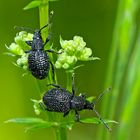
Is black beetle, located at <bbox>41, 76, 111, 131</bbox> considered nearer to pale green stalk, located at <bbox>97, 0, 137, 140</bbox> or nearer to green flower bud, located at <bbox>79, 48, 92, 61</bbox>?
pale green stalk, located at <bbox>97, 0, 137, 140</bbox>

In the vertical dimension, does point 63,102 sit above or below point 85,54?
below

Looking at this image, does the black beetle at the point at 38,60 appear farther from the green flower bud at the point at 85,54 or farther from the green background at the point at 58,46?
the green background at the point at 58,46

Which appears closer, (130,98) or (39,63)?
(39,63)

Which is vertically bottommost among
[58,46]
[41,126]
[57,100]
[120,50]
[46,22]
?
[41,126]

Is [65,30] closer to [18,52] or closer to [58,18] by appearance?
[58,18]

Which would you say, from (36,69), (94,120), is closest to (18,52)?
(36,69)

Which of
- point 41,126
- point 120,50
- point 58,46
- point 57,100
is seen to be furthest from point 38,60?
point 58,46

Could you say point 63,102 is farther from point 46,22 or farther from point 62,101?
point 46,22
